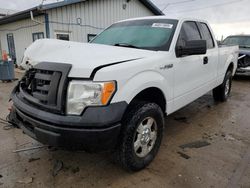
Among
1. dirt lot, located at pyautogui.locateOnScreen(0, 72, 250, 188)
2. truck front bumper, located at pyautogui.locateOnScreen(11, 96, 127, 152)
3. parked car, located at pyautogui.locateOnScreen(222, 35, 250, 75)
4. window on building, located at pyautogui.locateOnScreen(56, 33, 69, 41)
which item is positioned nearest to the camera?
truck front bumper, located at pyautogui.locateOnScreen(11, 96, 127, 152)

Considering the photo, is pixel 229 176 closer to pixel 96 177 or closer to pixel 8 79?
pixel 96 177

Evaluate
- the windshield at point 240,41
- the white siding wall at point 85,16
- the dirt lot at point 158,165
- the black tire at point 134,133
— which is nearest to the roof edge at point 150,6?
the white siding wall at point 85,16

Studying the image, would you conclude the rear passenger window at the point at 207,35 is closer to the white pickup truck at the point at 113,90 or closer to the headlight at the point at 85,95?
the white pickup truck at the point at 113,90

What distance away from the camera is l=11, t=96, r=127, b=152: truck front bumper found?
1784 mm

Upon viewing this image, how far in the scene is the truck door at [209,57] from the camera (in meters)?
3.75

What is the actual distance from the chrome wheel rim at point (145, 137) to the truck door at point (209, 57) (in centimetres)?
182

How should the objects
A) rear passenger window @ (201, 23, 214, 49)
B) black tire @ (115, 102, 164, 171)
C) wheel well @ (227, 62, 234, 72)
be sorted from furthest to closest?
wheel well @ (227, 62, 234, 72) < rear passenger window @ (201, 23, 214, 49) < black tire @ (115, 102, 164, 171)

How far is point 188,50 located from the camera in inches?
106

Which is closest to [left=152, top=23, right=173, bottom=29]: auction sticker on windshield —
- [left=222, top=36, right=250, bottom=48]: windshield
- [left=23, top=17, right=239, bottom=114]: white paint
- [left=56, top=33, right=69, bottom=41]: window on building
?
[left=23, top=17, right=239, bottom=114]: white paint

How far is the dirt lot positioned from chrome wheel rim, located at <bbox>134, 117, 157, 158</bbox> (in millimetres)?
247

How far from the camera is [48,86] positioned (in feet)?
6.43

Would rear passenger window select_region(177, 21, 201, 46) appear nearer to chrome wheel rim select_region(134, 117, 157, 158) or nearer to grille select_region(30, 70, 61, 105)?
chrome wheel rim select_region(134, 117, 157, 158)

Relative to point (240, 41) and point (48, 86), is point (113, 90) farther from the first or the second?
point (240, 41)

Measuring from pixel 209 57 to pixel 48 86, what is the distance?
10.0 feet
